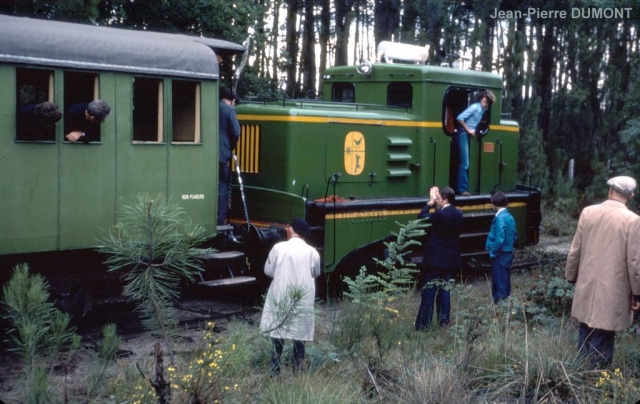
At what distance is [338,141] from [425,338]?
3813mm

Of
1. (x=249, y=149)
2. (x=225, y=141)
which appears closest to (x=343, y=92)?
(x=249, y=149)

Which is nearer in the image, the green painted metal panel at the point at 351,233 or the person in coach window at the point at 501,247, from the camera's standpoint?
the person in coach window at the point at 501,247

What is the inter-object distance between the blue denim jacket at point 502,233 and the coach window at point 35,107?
5.45 m

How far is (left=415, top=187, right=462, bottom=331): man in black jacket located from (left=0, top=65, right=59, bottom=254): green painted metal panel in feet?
13.2

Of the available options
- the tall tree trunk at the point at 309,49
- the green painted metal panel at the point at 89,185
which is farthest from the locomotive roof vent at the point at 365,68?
the tall tree trunk at the point at 309,49

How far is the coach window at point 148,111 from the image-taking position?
8.63 m

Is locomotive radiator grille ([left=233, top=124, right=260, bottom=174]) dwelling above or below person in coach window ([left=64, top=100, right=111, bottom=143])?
below

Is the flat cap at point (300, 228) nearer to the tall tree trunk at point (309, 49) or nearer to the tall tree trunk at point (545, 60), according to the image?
the tall tree trunk at point (545, 60)

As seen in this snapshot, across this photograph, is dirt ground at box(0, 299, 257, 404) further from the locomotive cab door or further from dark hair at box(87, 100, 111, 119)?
the locomotive cab door

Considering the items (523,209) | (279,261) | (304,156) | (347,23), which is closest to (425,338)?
(279,261)

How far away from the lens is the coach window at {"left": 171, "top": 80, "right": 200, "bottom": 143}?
9.00m

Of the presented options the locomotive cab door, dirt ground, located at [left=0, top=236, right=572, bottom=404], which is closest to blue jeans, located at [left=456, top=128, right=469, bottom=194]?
the locomotive cab door

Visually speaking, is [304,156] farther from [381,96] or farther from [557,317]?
[557,317]

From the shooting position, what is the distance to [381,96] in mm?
12516
